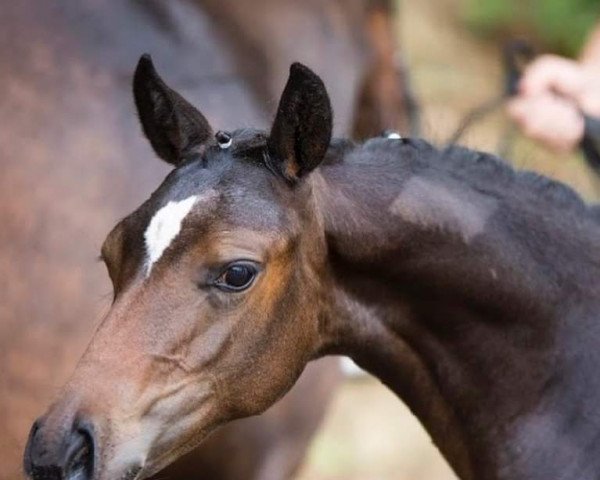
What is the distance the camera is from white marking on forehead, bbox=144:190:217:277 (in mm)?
2002

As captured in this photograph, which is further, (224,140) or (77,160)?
(77,160)

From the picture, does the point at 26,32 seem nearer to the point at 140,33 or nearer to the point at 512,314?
the point at 140,33

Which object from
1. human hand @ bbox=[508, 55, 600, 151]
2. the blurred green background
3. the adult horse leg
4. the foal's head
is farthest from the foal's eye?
the blurred green background

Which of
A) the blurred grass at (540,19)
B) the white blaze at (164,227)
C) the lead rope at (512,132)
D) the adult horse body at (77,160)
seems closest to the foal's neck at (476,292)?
the lead rope at (512,132)

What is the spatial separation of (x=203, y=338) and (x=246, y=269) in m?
0.11

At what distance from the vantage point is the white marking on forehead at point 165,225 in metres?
2.00

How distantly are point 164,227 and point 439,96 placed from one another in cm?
493

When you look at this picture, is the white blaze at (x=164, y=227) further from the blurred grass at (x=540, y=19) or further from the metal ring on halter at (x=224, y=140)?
the blurred grass at (x=540, y=19)

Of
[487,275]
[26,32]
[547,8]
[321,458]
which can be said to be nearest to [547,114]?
[487,275]

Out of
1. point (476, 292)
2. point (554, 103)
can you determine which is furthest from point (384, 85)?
point (476, 292)

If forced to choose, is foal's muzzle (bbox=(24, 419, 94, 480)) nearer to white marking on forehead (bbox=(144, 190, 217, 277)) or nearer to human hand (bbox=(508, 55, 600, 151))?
white marking on forehead (bbox=(144, 190, 217, 277))

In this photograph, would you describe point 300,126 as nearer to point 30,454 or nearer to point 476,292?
point 476,292

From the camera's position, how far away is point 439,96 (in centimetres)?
682

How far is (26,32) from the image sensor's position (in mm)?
3096
